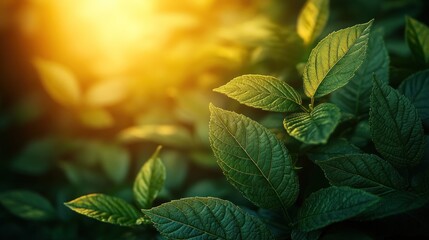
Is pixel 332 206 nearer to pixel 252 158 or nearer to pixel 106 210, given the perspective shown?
pixel 252 158

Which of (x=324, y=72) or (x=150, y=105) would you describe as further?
(x=150, y=105)

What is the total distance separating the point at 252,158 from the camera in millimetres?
764

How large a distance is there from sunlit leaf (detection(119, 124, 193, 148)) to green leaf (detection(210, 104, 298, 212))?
2.08ft

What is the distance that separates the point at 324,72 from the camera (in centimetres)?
77

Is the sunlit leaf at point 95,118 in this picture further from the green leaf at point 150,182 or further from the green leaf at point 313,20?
the green leaf at point 313,20

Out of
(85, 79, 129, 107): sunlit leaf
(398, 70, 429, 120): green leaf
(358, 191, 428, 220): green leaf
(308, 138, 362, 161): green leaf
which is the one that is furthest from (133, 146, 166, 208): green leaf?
(85, 79, 129, 107): sunlit leaf

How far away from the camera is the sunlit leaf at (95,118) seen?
1583 millimetres

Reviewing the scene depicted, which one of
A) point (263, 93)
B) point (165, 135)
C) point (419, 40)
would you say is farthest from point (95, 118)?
point (419, 40)

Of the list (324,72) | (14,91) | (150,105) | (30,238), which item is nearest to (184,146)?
(150,105)

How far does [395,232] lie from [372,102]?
0.25 m

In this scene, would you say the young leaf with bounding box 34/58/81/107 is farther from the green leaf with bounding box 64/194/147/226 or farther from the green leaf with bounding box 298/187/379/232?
the green leaf with bounding box 298/187/379/232

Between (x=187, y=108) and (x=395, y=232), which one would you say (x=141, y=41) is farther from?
(x=395, y=232)

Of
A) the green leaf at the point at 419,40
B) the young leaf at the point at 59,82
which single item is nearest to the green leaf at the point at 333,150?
the green leaf at the point at 419,40

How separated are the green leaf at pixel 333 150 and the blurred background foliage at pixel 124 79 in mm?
341
